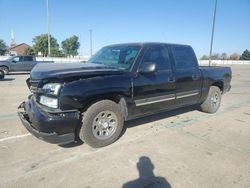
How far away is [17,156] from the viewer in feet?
12.3

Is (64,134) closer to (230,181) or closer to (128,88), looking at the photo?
(128,88)

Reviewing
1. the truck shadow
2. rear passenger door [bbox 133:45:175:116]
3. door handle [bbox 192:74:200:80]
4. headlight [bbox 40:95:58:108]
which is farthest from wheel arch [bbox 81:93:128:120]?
door handle [bbox 192:74:200:80]

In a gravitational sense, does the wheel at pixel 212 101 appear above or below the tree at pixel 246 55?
below

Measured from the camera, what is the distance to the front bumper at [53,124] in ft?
11.3

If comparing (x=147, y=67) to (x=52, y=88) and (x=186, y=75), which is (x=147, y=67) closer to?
(x=186, y=75)

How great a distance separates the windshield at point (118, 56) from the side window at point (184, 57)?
111cm

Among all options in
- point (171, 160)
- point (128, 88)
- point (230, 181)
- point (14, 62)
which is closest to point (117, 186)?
point (171, 160)

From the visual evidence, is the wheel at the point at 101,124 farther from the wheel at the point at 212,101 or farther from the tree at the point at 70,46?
the tree at the point at 70,46

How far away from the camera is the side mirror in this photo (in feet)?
14.1

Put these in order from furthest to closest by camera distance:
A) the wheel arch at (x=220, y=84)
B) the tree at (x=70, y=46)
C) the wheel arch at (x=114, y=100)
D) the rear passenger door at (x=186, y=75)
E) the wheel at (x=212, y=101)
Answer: the tree at (x=70, y=46), the wheel arch at (x=220, y=84), the wheel at (x=212, y=101), the rear passenger door at (x=186, y=75), the wheel arch at (x=114, y=100)

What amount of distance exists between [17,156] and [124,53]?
2758mm

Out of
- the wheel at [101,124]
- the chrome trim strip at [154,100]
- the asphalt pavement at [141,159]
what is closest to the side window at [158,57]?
the chrome trim strip at [154,100]

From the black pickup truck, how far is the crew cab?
16487 mm

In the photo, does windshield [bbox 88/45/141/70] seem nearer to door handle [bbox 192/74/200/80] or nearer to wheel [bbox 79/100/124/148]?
wheel [bbox 79/100/124/148]
